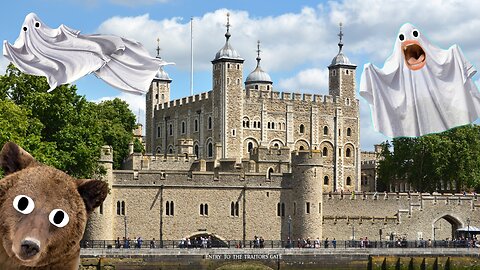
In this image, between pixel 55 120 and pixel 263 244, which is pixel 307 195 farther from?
pixel 55 120

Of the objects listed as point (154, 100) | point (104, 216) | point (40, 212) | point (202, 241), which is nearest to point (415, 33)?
point (40, 212)

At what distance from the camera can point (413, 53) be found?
1116 centimetres

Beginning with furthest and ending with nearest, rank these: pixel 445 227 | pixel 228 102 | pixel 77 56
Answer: pixel 228 102 → pixel 445 227 → pixel 77 56

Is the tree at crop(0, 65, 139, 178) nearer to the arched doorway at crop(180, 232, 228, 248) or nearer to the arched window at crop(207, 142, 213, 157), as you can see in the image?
the arched doorway at crop(180, 232, 228, 248)

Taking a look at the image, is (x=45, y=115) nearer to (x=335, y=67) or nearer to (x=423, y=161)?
(x=423, y=161)

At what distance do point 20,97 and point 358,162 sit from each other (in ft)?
146

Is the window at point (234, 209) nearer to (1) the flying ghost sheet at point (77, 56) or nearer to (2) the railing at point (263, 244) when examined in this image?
(2) the railing at point (263, 244)

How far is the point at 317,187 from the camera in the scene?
195 ft

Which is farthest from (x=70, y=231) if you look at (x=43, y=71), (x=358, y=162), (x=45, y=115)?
(x=358, y=162)

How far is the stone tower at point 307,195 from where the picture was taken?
5878cm

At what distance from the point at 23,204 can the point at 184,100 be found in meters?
80.6

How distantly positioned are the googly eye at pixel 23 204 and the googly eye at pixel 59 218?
0.57 feet

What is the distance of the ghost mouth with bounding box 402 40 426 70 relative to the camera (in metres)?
11.0

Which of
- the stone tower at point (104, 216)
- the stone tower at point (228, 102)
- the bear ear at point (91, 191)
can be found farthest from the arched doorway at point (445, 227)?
the bear ear at point (91, 191)
